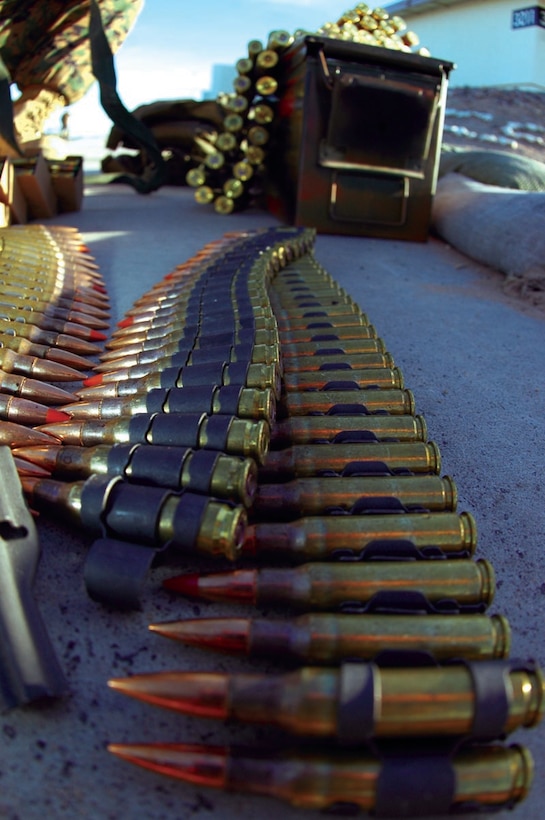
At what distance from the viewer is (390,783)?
1226 mm

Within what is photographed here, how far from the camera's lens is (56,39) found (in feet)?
28.2

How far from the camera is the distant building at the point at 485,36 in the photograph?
1797 centimetres

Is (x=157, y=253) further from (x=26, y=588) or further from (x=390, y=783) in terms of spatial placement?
(x=390, y=783)

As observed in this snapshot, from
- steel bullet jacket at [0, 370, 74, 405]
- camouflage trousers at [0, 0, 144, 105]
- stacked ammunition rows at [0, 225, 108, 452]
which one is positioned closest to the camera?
stacked ammunition rows at [0, 225, 108, 452]

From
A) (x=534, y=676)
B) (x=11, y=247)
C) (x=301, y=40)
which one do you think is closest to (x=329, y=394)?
(x=534, y=676)

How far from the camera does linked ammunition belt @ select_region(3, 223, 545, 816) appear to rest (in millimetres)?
1256

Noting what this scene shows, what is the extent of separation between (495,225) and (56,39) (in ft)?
20.9

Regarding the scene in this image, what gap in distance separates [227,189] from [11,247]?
327cm

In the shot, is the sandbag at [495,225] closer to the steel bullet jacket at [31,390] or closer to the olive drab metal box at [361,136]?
the olive drab metal box at [361,136]

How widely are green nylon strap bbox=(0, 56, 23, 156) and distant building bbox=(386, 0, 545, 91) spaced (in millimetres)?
16067

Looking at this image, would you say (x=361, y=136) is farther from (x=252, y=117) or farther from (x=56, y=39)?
(x=56, y=39)

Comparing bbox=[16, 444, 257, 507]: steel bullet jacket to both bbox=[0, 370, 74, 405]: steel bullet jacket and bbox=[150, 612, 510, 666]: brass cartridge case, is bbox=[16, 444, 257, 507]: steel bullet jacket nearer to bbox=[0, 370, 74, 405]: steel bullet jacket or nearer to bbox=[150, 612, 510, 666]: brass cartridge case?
bbox=[150, 612, 510, 666]: brass cartridge case

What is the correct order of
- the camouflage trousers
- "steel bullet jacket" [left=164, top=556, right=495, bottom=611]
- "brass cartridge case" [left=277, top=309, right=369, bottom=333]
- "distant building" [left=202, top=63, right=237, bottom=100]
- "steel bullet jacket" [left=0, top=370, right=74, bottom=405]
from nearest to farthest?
"steel bullet jacket" [left=164, top=556, right=495, bottom=611], "steel bullet jacket" [left=0, top=370, right=74, bottom=405], "brass cartridge case" [left=277, top=309, right=369, bottom=333], the camouflage trousers, "distant building" [left=202, top=63, right=237, bottom=100]

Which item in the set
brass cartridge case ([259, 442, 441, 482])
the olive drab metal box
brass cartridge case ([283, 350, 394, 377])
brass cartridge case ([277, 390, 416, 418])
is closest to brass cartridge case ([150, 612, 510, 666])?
brass cartridge case ([259, 442, 441, 482])
